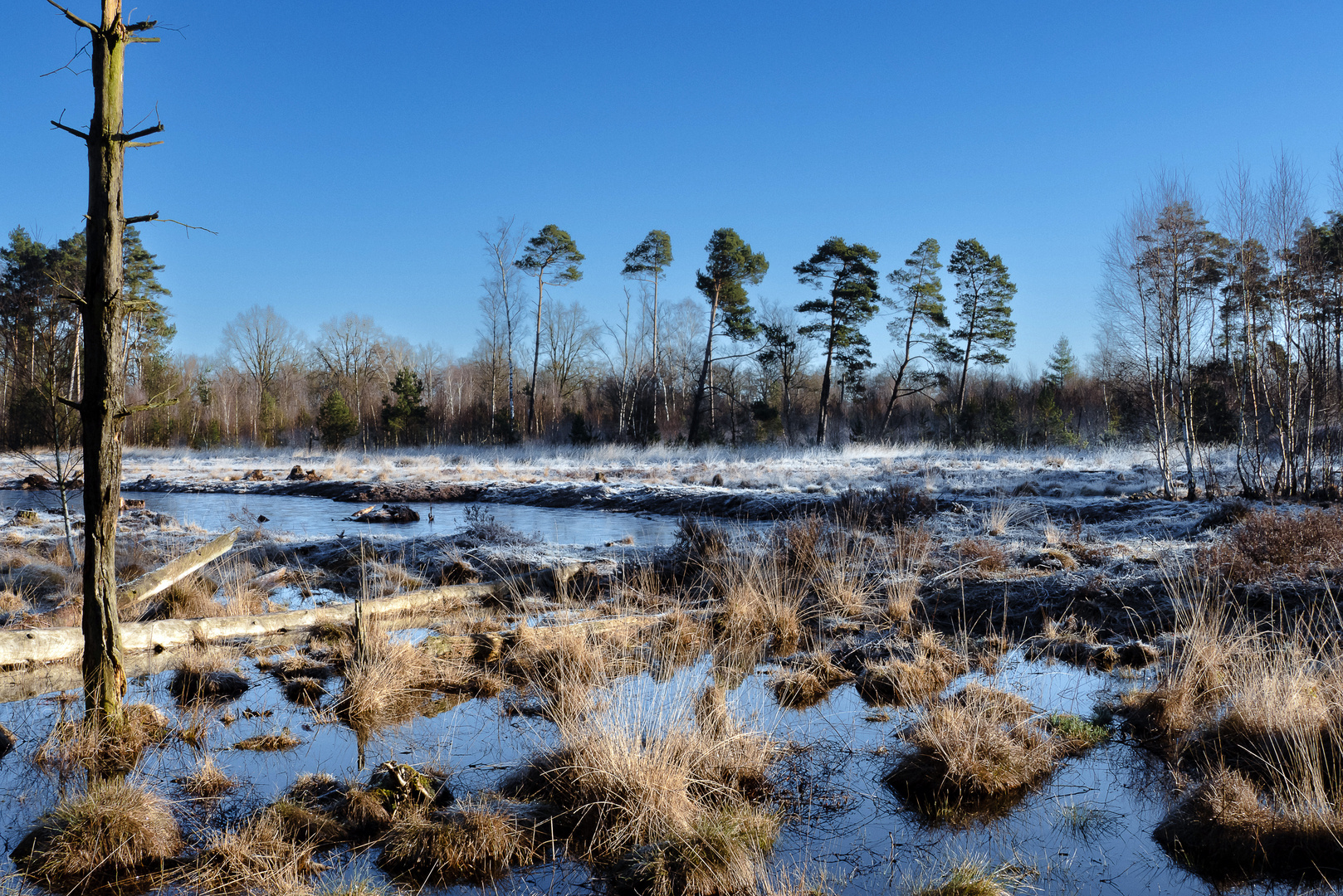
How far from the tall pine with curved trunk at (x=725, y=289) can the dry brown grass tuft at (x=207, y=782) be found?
32.4m

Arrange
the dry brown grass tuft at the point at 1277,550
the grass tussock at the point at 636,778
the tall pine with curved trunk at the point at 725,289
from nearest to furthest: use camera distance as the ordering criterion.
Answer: the grass tussock at the point at 636,778
the dry brown grass tuft at the point at 1277,550
the tall pine with curved trunk at the point at 725,289

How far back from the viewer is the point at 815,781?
480 cm

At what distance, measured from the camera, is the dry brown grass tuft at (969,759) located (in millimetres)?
4590

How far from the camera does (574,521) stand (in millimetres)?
17359

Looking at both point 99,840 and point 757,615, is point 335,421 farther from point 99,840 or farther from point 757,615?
point 99,840

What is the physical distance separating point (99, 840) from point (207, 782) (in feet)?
2.35

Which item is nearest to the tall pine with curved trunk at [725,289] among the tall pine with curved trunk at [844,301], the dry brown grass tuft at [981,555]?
the tall pine with curved trunk at [844,301]

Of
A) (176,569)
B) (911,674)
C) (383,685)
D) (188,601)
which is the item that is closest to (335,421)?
(188,601)

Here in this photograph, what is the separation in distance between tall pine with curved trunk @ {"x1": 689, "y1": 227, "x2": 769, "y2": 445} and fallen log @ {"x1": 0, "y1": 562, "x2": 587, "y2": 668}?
→ 28445 mm

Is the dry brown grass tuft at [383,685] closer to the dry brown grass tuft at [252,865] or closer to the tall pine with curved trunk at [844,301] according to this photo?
the dry brown grass tuft at [252,865]

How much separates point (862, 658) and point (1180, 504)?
401 inches

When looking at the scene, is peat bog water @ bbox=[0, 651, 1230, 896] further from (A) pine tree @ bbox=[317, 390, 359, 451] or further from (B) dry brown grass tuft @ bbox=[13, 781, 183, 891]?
(A) pine tree @ bbox=[317, 390, 359, 451]

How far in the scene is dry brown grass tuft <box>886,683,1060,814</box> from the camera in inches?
181

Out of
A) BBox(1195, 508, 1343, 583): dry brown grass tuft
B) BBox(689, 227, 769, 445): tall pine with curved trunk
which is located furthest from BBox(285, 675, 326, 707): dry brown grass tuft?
BBox(689, 227, 769, 445): tall pine with curved trunk
